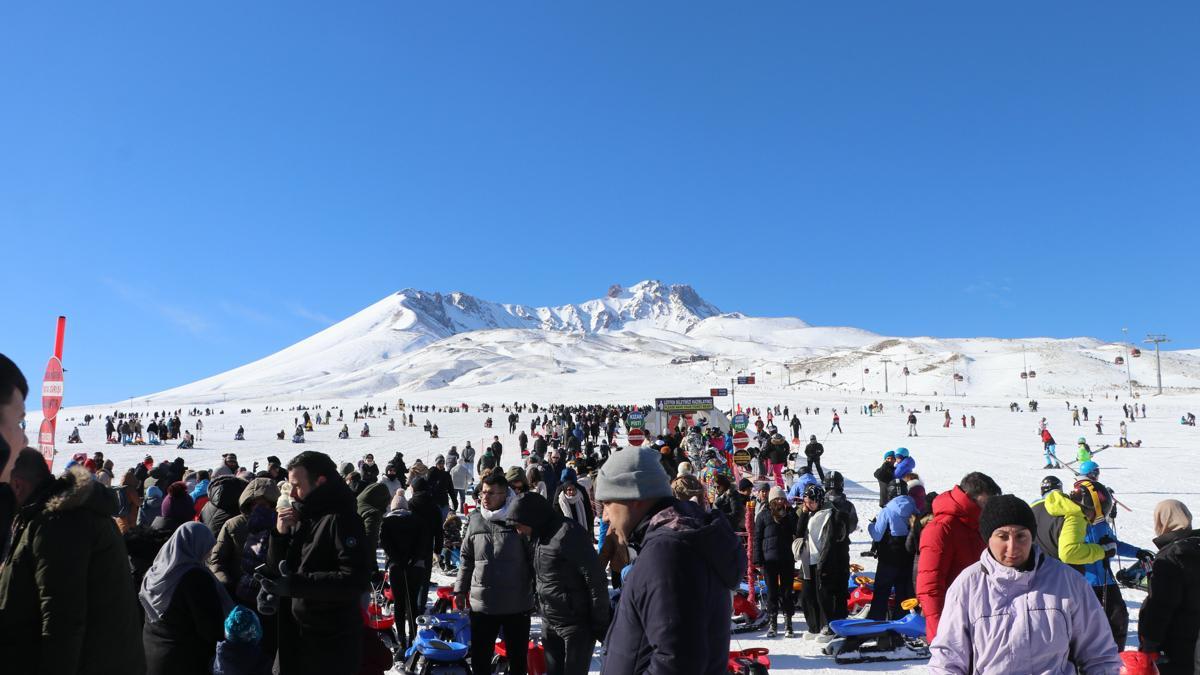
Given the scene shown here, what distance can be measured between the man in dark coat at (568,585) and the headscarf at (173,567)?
5.59 ft

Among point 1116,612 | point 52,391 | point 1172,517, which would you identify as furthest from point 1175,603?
point 52,391

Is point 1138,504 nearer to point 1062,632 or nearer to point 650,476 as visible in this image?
point 1062,632

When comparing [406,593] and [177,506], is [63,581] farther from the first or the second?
[406,593]

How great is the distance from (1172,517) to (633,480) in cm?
325

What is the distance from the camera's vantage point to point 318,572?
11.7 feet

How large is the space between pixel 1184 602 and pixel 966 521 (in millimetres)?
1028

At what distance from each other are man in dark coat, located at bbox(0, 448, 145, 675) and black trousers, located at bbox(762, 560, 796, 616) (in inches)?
232

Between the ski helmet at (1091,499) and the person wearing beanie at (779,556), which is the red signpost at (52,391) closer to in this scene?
the person wearing beanie at (779,556)

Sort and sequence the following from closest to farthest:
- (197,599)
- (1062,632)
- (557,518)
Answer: (1062,632) → (197,599) → (557,518)

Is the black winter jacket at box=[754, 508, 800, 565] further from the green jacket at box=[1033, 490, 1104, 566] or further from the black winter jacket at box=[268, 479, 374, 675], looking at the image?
the black winter jacket at box=[268, 479, 374, 675]

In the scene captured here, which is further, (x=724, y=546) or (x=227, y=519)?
(x=227, y=519)

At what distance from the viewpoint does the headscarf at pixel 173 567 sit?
361 cm

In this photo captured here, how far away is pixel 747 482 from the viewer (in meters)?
9.24

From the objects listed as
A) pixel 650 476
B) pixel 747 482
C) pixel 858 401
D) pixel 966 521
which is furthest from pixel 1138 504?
pixel 858 401
